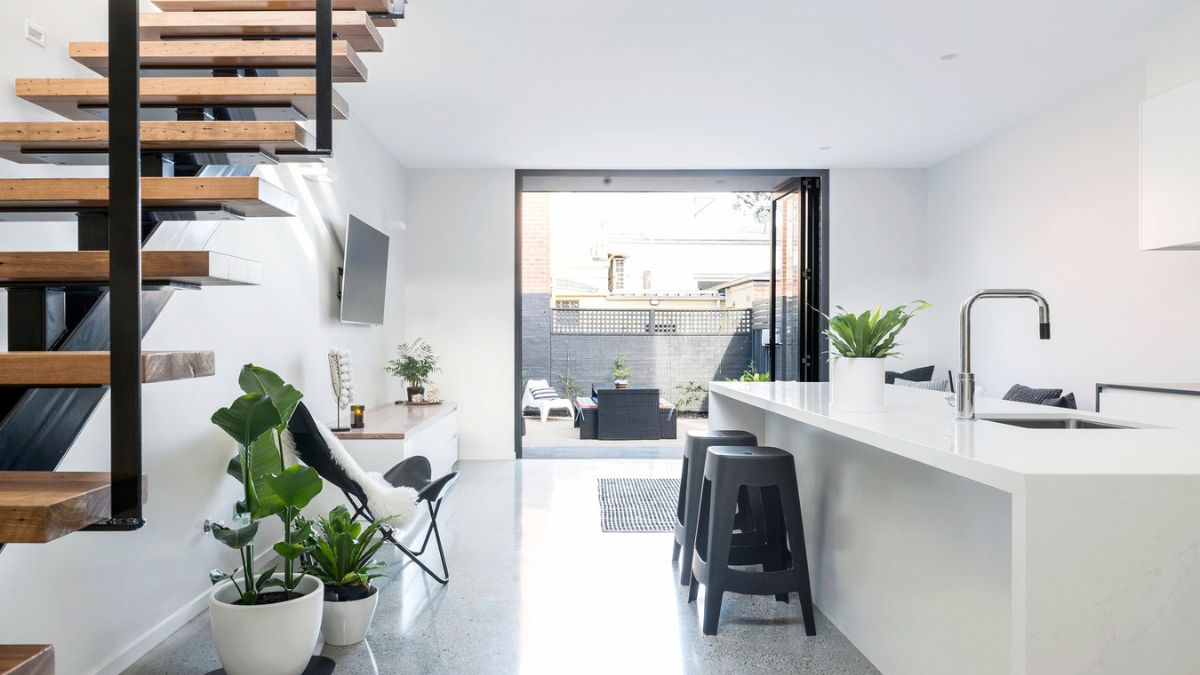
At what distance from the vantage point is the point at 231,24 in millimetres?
2203

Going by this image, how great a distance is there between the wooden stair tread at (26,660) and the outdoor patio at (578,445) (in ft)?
16.7

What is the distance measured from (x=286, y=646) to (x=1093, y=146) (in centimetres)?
495

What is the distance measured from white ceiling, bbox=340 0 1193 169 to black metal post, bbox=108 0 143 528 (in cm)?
235

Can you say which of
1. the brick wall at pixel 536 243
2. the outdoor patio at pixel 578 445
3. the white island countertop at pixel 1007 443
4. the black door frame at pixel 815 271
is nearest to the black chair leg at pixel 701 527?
the white island countertop at pixel 1007 443

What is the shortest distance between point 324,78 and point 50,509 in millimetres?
1120

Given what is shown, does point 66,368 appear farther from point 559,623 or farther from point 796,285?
point 796,285

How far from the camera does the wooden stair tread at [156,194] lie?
4.85ft

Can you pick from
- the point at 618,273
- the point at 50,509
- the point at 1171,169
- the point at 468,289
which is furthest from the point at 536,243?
the point at 50,509

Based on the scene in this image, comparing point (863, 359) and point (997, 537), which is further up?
point (863, 359)

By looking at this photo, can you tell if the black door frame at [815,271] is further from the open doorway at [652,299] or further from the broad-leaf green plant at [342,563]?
the broad-leaf green plant at [342,563]

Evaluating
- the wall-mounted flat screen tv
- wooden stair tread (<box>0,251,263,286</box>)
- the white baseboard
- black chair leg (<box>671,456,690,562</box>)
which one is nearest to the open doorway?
the wall-mounted flat screen tv

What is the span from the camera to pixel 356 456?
3.91 meters

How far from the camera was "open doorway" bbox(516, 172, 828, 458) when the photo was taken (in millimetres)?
6586

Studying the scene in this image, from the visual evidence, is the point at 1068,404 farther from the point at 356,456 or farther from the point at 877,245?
the point at 356,456
